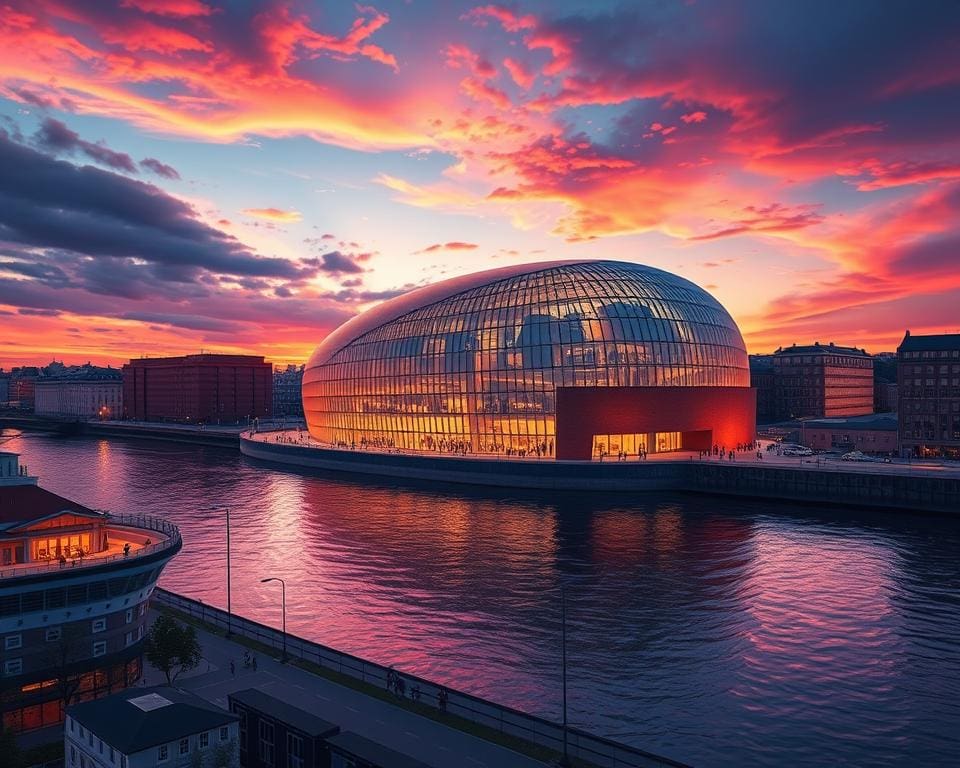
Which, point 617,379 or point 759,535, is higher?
point 617,379

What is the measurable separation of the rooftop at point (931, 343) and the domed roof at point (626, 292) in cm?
4033

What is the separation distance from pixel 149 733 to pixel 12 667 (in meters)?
12.2

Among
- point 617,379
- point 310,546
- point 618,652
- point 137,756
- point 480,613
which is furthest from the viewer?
point 617,379

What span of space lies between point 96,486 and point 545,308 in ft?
244

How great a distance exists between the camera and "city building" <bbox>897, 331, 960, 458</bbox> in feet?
452

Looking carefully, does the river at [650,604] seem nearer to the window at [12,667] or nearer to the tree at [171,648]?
the tree at [171,648]

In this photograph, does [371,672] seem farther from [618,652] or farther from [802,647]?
[802,647]

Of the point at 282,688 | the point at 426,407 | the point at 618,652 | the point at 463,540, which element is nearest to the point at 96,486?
the point at 426,407

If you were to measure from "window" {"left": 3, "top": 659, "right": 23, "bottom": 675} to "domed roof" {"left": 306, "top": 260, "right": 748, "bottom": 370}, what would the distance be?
295ft

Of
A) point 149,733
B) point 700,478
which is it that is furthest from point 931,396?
point 149,733

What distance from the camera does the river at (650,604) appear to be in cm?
3394

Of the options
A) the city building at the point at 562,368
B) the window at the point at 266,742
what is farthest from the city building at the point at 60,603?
the city building at the point at 562,368

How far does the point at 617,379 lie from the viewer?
109438mm

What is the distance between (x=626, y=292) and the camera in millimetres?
115938
